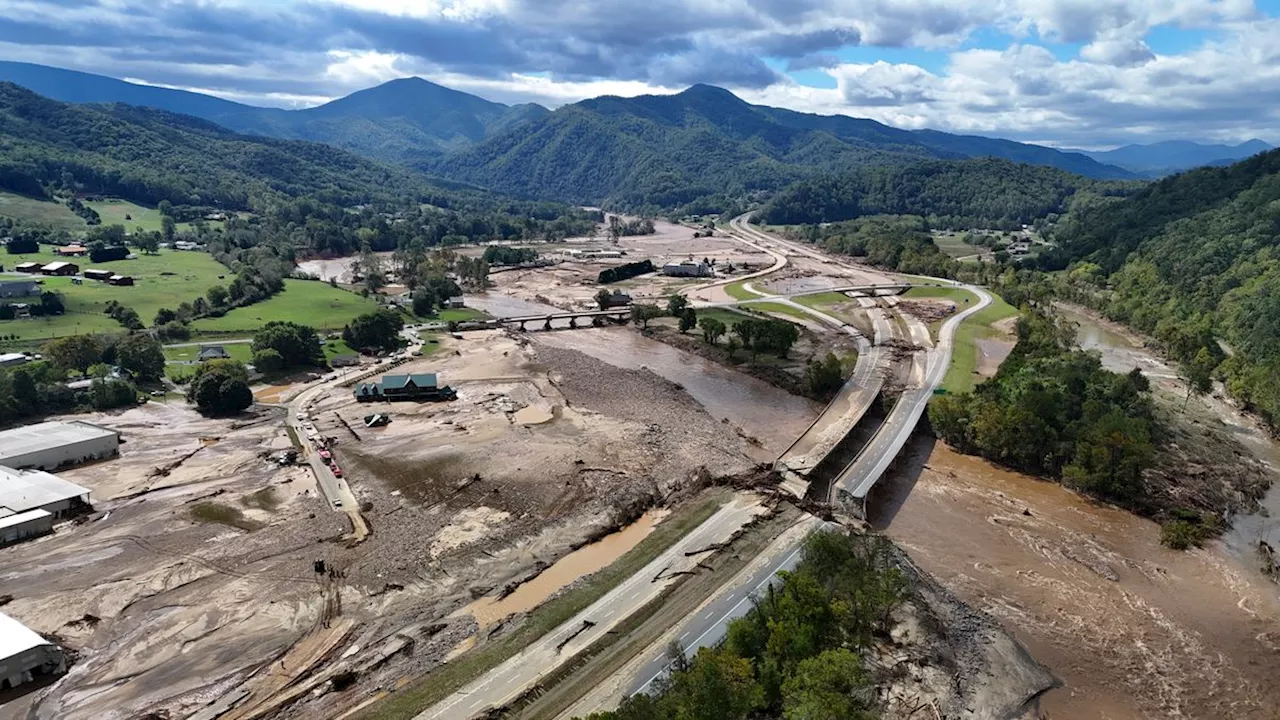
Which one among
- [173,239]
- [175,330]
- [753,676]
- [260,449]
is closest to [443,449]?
[260,449]

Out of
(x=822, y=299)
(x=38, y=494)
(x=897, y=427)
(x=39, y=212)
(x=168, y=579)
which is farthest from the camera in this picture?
(x=39, y=212)

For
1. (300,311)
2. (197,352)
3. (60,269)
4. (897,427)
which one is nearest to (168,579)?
(197,352)

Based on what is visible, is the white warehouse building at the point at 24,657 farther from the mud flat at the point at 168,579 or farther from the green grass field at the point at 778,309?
the green grass field at the point at 778,309

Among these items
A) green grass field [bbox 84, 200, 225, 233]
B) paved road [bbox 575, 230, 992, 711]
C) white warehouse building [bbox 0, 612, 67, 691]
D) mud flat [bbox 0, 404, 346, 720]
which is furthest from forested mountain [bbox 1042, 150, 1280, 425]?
green grass field [bbox 84, 200, 225, 233]

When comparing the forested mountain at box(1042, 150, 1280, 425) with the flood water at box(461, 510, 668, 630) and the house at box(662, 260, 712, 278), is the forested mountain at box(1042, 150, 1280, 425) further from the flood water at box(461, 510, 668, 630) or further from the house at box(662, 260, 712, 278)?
the house at box(662, 260, 712, 278)

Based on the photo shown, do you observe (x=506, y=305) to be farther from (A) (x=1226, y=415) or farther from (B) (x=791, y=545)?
(A) (x=1226, y=415)

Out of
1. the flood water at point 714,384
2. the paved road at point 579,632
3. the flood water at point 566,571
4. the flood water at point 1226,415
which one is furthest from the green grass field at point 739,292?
the paved road at point 579,632
